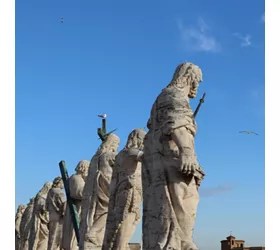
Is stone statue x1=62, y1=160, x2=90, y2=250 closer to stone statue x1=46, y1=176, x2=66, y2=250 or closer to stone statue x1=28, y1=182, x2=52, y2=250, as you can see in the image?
stone statue x1=46, y1=176, x2=66, y2=250

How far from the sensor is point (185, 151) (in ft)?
26.5

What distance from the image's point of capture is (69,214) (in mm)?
14492

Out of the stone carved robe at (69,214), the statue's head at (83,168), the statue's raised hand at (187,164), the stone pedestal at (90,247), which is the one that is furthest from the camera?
the statue's head at (83,168)

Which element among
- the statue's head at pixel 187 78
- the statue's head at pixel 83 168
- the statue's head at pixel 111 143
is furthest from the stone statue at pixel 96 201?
the statue's head at pixel 187 78

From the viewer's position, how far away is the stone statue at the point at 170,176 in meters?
8.04

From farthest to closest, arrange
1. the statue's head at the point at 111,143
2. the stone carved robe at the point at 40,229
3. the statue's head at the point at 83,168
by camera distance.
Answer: the stone carved robe at the point at 40,229 → the statue's head at the point at 83,168 → the statue's head at the point at 111,143

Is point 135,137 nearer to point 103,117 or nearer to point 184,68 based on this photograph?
point 184,68

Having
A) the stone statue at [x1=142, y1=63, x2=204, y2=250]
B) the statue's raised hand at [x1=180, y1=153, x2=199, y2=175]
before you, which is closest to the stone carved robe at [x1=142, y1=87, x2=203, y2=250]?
the stone statue at [x1=142, y1=63, x2=204, y2=250]

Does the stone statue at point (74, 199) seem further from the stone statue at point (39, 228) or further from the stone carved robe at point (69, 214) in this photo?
the stone statue at point (39, 228)

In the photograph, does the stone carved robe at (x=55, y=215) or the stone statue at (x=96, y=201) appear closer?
the stone statue at (x=96, y=201)

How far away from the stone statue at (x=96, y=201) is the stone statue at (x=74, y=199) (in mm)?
1421

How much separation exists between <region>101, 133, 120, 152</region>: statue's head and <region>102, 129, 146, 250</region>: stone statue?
7.37 feet
